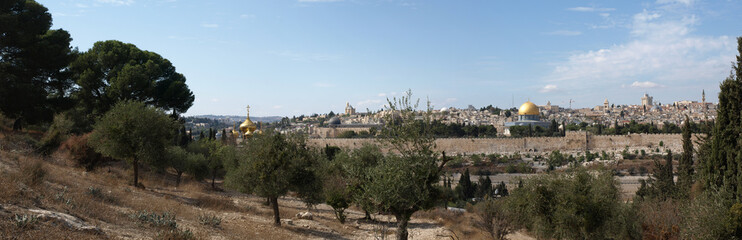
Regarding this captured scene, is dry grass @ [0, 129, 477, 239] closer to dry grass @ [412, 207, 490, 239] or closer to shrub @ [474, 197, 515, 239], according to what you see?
dry grass @ [412, 207, 490, 239]

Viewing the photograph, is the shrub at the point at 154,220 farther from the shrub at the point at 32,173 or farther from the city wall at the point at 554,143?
the city wall at the point at 554,143

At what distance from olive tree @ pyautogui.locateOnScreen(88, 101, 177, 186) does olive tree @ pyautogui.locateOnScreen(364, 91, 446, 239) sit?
8672mm

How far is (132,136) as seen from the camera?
14625mm

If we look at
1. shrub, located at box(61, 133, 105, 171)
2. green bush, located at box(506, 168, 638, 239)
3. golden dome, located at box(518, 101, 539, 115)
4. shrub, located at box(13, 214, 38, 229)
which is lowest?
green bush, located at box(506, 168, 638, 239)

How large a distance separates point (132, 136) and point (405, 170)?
9716mm

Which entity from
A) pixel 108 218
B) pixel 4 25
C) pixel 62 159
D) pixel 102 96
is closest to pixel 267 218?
pixel 108 218

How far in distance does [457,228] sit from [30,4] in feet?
58.0

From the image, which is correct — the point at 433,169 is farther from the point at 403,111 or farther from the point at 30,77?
the point at 30,77

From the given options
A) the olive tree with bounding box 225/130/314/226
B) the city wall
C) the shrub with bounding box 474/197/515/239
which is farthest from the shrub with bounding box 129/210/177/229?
the city wall

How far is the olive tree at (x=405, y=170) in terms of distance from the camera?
9.27 m

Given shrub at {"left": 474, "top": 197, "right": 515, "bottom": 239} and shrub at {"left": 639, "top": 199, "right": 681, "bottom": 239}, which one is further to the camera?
shrub at {"left": 474, "top": 197, "right": 515, "bottom": 239}

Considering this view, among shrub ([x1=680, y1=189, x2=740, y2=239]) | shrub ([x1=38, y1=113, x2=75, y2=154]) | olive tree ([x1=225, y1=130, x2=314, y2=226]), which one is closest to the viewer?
shrub ([x1=680, y1=189, x2=740, y2=239])

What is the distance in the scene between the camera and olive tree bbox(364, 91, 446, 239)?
365 inches

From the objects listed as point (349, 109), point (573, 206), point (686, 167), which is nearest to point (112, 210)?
point (573, 206)
